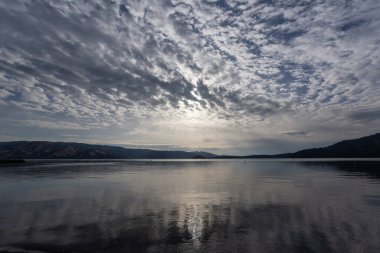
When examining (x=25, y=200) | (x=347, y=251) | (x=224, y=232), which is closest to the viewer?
(x=347, y=251)

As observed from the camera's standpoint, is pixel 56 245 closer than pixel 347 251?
No

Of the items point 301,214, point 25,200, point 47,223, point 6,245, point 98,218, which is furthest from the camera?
point 25,200

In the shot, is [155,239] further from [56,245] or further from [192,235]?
[56,245]

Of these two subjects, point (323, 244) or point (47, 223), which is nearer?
point (323, 244)

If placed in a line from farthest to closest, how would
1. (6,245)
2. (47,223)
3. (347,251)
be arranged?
(47,223)
(6,245)
(347,251)

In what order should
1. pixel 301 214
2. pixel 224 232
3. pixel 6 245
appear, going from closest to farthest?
1. pixel 6 245
2. pixel 224 232
3. pixel 301 214

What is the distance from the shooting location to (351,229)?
17.7 metres

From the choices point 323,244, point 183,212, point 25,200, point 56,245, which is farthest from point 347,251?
point 25,200

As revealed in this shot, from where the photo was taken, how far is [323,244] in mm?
14766

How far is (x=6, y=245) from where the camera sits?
14625 millimetres

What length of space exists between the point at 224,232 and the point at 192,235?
2299 mm

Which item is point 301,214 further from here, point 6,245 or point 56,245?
point 6,245

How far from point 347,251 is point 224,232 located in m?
7.17

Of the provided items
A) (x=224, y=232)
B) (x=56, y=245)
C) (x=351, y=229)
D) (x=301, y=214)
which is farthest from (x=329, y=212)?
(x=56, y=245)
